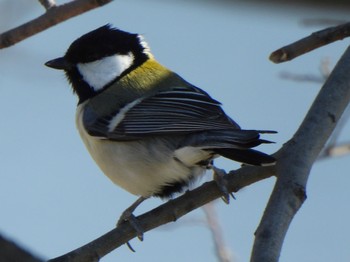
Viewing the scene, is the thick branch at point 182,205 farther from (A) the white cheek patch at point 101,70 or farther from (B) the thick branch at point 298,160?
(A) the white cheek patch at point 101,70

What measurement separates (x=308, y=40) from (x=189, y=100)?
2.28ft

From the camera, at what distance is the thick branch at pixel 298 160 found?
4.00ft

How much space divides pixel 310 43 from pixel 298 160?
0.39 m

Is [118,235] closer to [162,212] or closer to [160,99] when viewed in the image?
[162,212]

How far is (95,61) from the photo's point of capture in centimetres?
275

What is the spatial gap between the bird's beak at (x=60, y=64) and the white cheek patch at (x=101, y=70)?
5 centimetres

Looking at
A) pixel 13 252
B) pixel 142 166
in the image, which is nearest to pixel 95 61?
pixel 142 166

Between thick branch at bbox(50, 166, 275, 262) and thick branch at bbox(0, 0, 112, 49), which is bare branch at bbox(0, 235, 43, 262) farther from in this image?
thick branch at bbox(0, 0, 112, 49)

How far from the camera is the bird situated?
2039 mm

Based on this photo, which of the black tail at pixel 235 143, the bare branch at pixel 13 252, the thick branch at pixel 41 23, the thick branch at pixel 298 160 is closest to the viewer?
the bare branch at pixel 13 252

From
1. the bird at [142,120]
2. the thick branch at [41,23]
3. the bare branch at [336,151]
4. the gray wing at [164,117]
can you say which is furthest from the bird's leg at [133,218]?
the bare branch at [336,151]

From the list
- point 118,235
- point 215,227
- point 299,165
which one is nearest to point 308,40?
point 299,165

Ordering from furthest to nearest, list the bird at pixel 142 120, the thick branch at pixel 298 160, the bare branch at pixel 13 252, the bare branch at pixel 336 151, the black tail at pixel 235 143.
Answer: the bare branch at pixel 336 151, the bird at pixel 142 120, the black tail at pixel 235 143, the thick branch at pixel 298 160, the bare branch at pixel 13 252

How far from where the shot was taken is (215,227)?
7.82 feet
